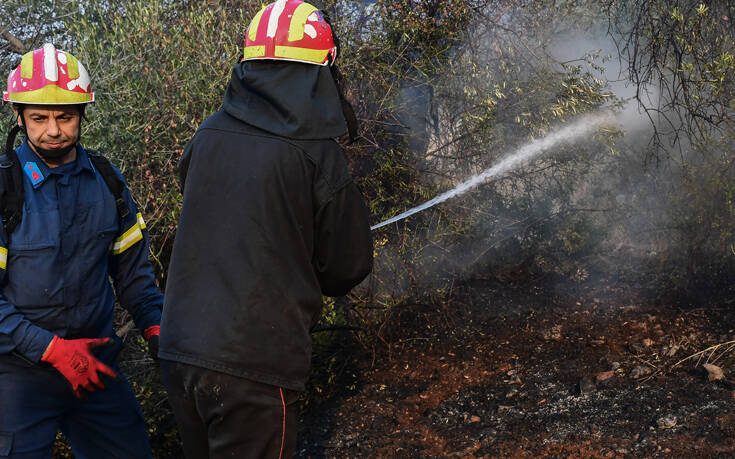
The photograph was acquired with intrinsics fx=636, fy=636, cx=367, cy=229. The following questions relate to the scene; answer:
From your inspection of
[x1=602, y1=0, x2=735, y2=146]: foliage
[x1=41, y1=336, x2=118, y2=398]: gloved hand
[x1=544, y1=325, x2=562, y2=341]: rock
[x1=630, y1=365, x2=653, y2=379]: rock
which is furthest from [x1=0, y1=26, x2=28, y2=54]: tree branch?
[x1=630, y1=365, x2=653, y2=379]: rock

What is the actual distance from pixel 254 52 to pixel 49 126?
0.99 meters

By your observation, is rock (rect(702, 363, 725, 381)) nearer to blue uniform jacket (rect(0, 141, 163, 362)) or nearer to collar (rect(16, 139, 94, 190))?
blue uniform jacket (rect(0, 141, 163, 362))

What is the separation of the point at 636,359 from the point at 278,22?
3.65m

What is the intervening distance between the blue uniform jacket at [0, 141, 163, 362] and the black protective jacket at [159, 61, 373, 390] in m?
0.61

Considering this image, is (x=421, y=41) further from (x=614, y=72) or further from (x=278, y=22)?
(x=278, y=22)

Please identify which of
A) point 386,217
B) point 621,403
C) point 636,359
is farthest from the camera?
point 386,217

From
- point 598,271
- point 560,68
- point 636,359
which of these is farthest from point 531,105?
point 636,359

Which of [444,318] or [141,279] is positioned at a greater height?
[141,279]

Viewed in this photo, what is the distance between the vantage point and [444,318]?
5660 mm

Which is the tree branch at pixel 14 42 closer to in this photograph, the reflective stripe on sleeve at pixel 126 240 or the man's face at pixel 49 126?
the man's face at pixel 49 126

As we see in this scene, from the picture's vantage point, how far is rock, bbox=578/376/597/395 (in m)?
4.23

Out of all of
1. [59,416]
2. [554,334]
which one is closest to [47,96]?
[59,416]

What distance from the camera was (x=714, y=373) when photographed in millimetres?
4031

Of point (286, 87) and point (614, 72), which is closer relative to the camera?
point (286, 87)
